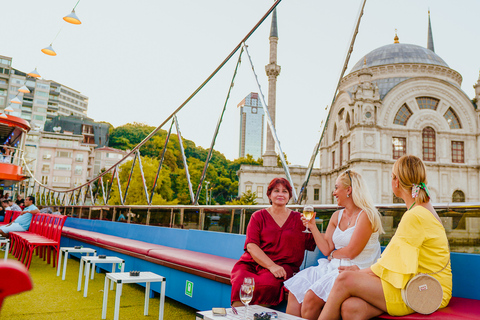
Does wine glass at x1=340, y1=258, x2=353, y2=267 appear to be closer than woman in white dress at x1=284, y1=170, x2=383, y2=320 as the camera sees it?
No

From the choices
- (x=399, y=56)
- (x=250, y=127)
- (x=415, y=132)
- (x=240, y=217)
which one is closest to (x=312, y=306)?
(x=240, y=217)

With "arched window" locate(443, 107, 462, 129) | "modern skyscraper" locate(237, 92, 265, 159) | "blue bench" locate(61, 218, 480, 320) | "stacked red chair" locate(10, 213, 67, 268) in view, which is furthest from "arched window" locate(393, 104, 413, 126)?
"modern skyscraper" locate(237, 92, 265, 159)

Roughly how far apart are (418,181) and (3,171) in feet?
44.9

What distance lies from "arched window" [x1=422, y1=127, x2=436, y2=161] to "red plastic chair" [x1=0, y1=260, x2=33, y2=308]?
133ft

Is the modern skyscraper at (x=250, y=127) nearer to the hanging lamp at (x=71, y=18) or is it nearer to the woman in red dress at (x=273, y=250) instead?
the hanging lamp at (x=71, y=18)

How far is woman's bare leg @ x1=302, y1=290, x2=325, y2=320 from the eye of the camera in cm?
227

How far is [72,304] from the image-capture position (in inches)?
152

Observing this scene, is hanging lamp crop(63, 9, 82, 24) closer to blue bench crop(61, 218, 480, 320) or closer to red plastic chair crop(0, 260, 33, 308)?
blue bench crop(61, 218, 480, 320)

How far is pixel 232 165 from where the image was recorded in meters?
65.6

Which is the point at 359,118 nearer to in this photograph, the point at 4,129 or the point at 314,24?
the point at 314,24

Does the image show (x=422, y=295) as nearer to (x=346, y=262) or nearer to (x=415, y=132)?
(x=346, y=262)

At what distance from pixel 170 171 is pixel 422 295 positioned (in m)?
39.7

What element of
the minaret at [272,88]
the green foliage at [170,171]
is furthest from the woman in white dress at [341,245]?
the minaret at [272,88]

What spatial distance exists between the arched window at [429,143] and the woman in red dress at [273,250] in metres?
38.0
